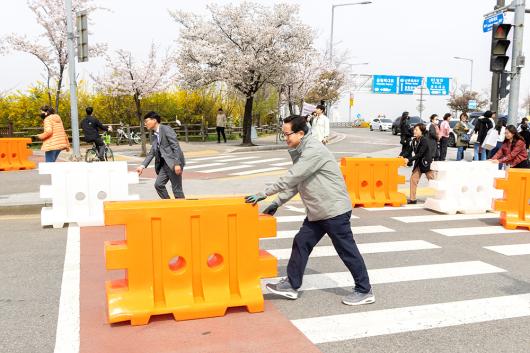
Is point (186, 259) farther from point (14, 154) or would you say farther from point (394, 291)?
point (14, 154)

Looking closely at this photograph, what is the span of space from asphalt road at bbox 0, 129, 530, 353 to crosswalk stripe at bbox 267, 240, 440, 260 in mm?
14

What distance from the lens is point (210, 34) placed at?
99.6ft

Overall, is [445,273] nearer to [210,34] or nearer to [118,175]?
[118,175]

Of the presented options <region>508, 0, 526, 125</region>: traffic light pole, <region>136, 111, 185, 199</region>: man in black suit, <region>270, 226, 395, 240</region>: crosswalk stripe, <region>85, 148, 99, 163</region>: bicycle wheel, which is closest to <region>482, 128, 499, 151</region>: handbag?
<region>508, 0, 526, 125</region>: traffic light pole

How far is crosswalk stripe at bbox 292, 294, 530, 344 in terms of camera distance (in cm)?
436

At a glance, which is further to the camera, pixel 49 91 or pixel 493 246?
pixel 49 91

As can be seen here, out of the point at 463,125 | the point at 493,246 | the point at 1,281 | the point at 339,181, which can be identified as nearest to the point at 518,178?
the point at 493,246

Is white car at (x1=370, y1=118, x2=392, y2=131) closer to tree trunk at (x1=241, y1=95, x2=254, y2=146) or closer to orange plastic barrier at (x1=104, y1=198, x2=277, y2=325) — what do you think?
tree trunk at (x1=241, y1=95, x2=254, y2=146)

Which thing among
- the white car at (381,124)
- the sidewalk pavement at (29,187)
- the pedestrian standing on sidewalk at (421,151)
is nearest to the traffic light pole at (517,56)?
the pedestrian standing on sidewalk at (421,151)

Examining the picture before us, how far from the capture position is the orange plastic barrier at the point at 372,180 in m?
10.9

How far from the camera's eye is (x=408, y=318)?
15.4 feet

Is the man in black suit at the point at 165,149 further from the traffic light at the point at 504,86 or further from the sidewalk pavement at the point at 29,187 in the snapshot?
the traffic light at the point at 504,86

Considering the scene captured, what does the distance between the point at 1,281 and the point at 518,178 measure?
7.91 m

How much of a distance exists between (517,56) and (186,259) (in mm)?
10991
